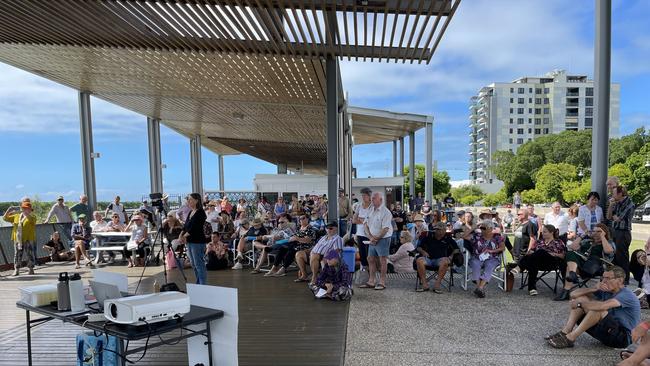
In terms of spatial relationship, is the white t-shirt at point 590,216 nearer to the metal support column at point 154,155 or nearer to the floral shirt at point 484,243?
the floral shirt at point 484,243

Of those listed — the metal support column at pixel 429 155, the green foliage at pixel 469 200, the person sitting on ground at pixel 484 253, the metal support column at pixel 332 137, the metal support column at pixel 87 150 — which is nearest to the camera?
the person sitting on ground at pixel 484 253

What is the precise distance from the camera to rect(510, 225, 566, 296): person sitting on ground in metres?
5.44

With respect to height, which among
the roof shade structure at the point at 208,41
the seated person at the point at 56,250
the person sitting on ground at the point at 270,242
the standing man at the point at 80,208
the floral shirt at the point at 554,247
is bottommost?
the seated person at the point at 56,250

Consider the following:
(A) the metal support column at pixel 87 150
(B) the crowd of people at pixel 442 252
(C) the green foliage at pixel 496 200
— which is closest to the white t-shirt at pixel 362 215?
(B) the crowd of people at pixel 442 252

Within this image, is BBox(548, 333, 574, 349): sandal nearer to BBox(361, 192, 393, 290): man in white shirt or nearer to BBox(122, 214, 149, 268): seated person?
BBox(361, 192, 393, 290): man in white shirt

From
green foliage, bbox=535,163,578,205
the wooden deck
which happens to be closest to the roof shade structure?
the wooden deck

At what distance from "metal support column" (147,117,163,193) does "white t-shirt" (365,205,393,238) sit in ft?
38.8

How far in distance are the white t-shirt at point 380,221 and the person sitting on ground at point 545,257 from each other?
1.95 meters

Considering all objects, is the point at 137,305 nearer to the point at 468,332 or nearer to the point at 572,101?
the point at 468,332

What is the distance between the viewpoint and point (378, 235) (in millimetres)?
5953

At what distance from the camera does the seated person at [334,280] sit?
5.30 meters

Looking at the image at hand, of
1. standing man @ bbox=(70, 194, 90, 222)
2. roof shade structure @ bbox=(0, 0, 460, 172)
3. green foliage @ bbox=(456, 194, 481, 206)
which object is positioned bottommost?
green foliage @ bbox=(456, 194, 481, 206)

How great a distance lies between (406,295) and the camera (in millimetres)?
5535

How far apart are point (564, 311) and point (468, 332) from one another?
5.11ft
